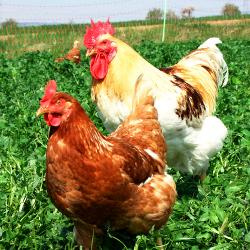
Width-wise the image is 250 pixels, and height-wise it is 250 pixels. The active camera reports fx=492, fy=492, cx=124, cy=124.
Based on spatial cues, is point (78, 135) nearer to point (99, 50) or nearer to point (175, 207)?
point (175, 207)

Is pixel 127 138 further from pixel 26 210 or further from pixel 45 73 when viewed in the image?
pixel 45 73

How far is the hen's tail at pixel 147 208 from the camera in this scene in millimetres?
3458

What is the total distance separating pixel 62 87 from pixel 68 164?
6.43 metres

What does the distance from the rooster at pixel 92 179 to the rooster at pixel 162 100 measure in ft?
3.98

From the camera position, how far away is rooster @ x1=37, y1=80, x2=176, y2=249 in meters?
3.28

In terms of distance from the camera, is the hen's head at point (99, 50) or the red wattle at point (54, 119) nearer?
the red wattle at point (54, 119)

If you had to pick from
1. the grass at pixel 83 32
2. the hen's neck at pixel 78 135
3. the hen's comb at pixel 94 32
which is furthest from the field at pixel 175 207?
the grass at pixel 83 32

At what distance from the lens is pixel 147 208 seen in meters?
3.50

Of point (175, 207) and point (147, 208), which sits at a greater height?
point (147, 208)

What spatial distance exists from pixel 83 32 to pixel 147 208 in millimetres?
19658

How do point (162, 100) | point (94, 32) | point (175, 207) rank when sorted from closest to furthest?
point (175, 207)
point (162, 100)
point (94, 32)

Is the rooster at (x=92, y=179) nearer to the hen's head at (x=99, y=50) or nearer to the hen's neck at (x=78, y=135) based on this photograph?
the hen's neck at (x=78, y=135)

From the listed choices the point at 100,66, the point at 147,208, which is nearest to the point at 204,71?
the point at 100,66

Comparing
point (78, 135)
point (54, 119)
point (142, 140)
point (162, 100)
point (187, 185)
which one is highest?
point (54, 119)
